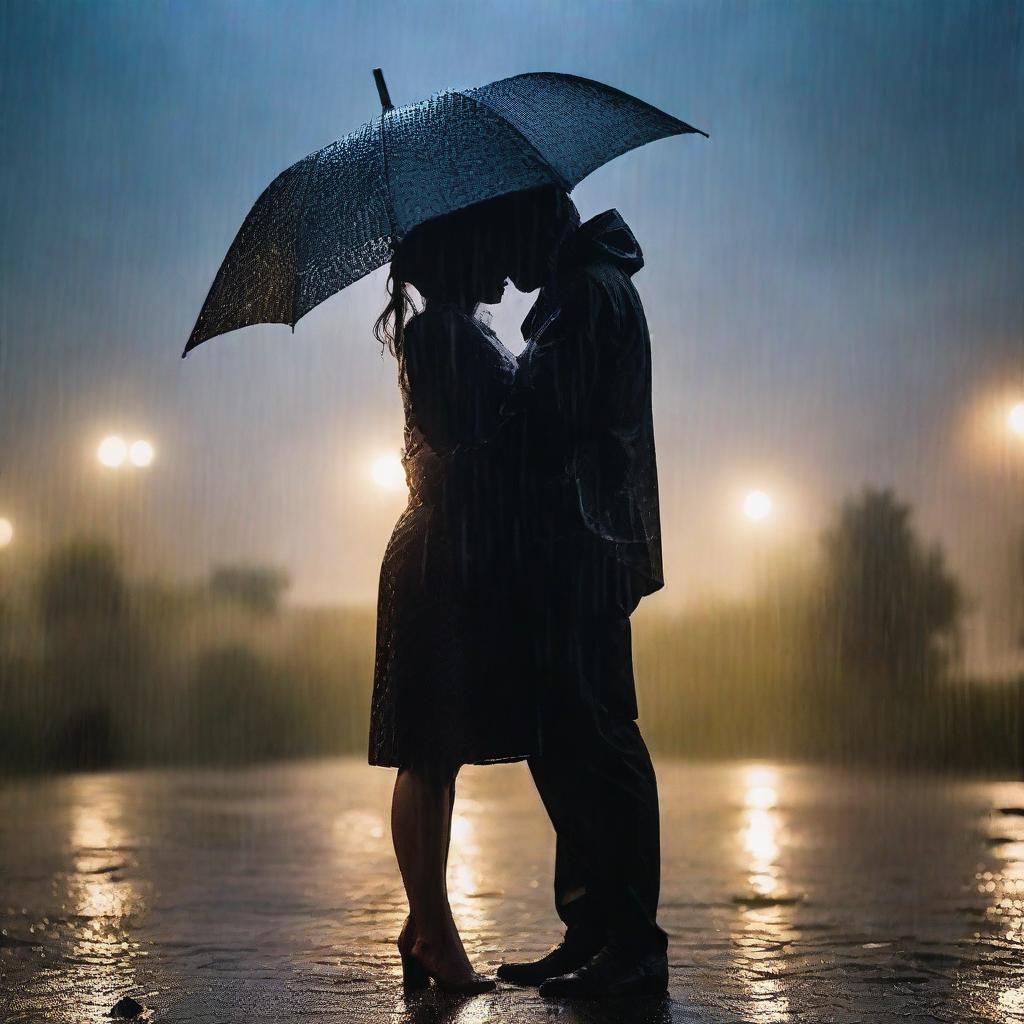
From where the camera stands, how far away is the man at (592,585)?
9.76 ft

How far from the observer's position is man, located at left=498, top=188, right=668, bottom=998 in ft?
9.76

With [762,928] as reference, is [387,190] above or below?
above

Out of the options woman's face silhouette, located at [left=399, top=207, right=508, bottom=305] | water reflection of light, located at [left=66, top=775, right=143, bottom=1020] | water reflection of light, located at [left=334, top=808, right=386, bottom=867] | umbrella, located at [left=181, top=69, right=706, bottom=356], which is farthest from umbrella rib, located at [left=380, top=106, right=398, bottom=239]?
water reflection of light, located at [left=334, top=808, right=386, bottom=867]

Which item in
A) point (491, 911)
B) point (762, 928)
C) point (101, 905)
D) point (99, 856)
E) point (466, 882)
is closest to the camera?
point (762, 928)

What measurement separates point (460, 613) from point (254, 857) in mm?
3646

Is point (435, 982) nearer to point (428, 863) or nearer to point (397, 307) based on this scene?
point (428, 863)

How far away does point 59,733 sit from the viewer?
46.2ft

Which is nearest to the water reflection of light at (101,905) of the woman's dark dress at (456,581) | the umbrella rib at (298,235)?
the woman's dark dress at (456,581)

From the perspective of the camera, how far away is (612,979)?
2961 millimetres

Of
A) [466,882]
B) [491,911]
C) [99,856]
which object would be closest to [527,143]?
[491,911]

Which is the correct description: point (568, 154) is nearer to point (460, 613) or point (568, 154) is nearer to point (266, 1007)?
point (460, 613)

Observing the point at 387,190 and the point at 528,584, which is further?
the point at 528,584

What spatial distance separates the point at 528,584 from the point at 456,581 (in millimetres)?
172

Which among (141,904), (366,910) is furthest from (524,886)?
(141,904)
